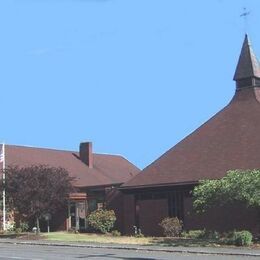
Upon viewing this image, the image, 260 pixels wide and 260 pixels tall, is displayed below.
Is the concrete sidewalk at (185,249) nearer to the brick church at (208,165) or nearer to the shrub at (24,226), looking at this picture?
the brick church at (208,165)

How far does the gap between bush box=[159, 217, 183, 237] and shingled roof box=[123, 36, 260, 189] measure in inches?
87.3

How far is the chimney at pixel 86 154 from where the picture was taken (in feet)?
189

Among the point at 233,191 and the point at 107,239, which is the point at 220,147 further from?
the point at 233,191

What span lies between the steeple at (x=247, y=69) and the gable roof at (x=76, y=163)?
49.7ft

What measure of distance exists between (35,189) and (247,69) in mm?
15190

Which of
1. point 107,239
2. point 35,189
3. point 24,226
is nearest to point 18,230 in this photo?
point 24,226

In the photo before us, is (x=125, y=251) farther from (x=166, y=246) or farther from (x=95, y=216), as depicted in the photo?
(x=95, y=216)

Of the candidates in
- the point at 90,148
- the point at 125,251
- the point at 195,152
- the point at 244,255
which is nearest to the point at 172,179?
the point at 195,152

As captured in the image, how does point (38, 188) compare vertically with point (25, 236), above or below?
above

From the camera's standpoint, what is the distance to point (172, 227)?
1373 inches

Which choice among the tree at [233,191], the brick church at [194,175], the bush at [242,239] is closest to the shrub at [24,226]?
the brick church at [194,175]

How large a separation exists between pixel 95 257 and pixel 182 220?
46.3ft

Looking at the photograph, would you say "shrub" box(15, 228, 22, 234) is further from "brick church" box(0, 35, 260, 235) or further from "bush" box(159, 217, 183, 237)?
"bush" box(159, 217, 183, 237)

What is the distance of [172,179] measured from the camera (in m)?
36.5
